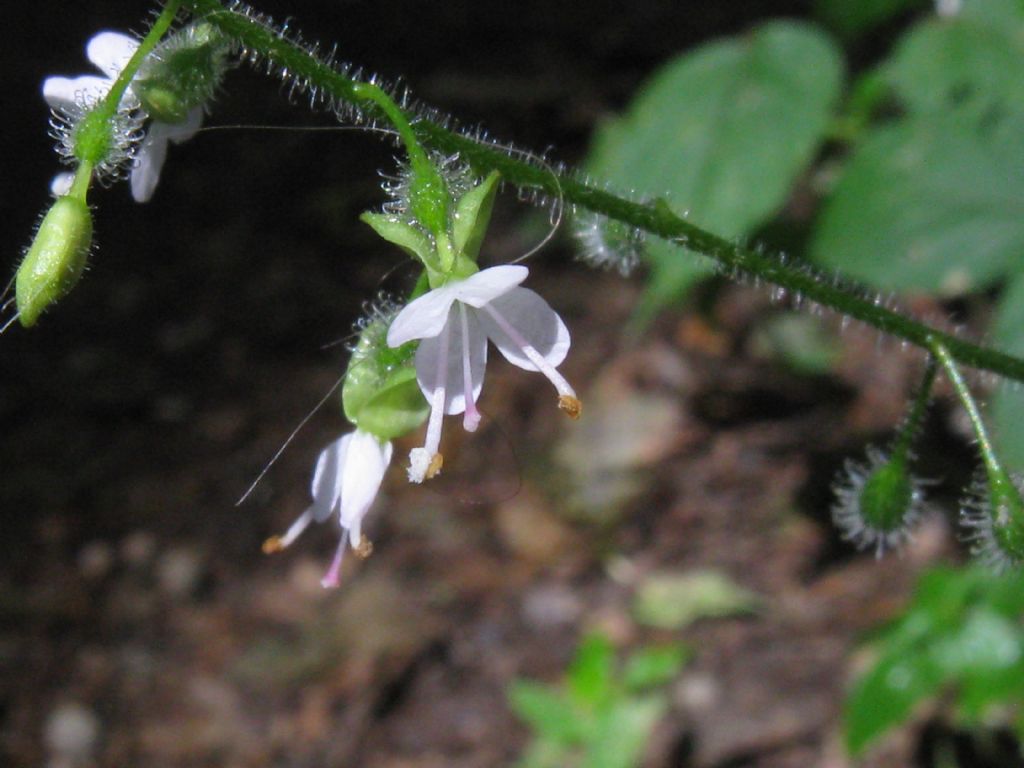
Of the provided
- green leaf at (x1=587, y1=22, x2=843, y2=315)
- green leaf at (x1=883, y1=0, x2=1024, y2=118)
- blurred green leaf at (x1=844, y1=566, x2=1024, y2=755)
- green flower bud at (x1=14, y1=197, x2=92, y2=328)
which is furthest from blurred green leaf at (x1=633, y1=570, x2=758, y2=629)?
green flower bud at (x1=14, y1=197, x2=92, y2=328)

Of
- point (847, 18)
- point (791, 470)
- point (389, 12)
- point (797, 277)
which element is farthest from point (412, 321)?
point (389, 12)

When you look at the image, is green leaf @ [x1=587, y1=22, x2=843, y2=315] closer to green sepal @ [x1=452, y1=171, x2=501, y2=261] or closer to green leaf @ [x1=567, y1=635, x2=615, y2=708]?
green leaf @ [x1=567, y1=635, x2=615, y2=708]

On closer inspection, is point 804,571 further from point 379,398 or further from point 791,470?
point 379,398

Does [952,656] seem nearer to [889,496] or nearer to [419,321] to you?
[889,496]

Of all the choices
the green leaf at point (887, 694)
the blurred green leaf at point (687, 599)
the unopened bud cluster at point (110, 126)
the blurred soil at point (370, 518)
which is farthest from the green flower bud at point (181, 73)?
the blurred green leaf at point (687, 599)

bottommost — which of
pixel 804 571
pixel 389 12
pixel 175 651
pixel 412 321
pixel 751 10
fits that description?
pixel 412 321

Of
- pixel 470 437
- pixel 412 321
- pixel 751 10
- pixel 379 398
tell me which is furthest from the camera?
pixel 751 10

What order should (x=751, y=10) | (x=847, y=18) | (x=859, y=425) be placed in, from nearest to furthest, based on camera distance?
(x=847, y=18)
(x=859, y=425)
(x=751, y=10)
